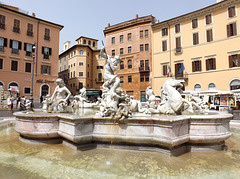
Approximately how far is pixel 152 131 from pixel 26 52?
1172 inches

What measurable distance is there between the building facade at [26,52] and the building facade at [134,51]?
41.6 feet

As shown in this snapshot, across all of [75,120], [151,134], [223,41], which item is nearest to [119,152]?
[151,134]

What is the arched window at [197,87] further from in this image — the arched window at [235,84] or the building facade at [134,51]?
the building facade at [134,51]

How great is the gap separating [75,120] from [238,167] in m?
3.48

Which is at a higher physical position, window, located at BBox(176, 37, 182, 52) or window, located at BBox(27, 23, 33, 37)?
window, located at BBox(27, 23, 33, 37)

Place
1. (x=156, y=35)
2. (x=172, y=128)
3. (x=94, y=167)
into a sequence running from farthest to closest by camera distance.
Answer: (x=156, y=35), (x=172, y=128), (x=94, y=167)

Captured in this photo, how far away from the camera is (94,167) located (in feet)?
9.40

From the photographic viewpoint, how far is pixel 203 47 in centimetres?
2444

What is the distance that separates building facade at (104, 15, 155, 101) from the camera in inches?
1217

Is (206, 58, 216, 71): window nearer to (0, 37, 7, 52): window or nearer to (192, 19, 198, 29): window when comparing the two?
(192, 19, 198, 29): window

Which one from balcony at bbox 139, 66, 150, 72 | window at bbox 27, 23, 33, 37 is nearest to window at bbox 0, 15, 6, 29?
window at bbox 27, 23, 33, 37

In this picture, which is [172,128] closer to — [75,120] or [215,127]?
[215,127]

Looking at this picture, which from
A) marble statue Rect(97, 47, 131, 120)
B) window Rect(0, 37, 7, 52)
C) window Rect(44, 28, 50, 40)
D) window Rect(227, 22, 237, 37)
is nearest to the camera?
marble statue Rect(97, 47, 131, 120)

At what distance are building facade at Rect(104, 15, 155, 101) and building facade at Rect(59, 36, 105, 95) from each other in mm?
9360
